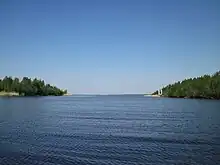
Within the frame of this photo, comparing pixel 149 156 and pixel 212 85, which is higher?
pixel 212 85

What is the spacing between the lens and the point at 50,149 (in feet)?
103

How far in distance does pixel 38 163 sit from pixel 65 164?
88.8 inches

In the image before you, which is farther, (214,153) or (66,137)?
(66,137)

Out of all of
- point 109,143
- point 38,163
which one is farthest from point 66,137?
point 38,163

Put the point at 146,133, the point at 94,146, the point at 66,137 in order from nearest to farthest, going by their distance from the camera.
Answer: the point at 94,146 → the point at 66,137 → the point at 146,133

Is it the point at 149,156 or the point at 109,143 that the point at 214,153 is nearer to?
the point at 149,156

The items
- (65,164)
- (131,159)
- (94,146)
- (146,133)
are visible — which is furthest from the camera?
(146,133)

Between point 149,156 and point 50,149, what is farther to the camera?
point 50,149

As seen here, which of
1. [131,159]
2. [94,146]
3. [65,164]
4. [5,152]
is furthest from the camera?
[94,146]

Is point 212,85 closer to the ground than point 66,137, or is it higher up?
higher up

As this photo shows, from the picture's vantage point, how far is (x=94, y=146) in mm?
32938

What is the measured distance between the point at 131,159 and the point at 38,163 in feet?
25.2

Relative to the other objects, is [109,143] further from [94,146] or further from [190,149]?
[190,149]

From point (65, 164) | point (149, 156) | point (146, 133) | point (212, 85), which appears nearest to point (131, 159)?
point (149, 156)
